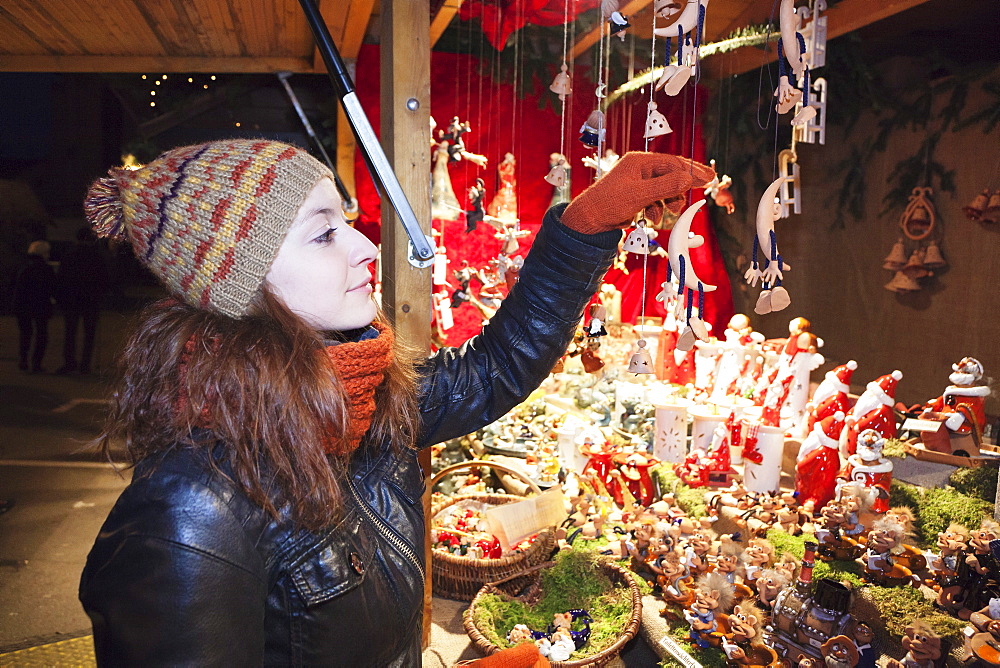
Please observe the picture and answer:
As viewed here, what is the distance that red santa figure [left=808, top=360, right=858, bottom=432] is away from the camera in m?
2.36

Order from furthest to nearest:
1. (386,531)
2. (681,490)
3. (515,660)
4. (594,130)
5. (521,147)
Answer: (521,147) < (681,490) < (594,130) < (515,660) < (386,531)

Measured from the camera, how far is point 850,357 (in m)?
2.87

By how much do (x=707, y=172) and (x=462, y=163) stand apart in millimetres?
3113

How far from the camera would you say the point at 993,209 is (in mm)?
2096

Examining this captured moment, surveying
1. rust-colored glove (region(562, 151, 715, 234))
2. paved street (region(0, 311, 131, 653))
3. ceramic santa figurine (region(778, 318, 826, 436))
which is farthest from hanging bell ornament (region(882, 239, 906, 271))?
paved street (region(0, 311, 131, 653))

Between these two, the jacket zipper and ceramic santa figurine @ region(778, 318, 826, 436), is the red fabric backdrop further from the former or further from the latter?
the jacket zipper

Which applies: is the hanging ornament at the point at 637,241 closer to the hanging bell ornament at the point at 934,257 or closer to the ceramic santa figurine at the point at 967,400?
the ceramic santa figurine at the point at 967,400

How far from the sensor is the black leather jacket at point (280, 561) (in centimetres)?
74

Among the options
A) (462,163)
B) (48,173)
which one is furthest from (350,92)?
(462,163)

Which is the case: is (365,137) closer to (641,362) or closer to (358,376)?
(358,376)

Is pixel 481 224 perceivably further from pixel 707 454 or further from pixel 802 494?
pixel 802 494

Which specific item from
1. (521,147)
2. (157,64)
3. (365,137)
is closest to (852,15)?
(365,137)

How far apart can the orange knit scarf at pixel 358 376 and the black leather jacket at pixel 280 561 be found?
0.26 feet

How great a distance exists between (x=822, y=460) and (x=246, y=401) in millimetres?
1937
